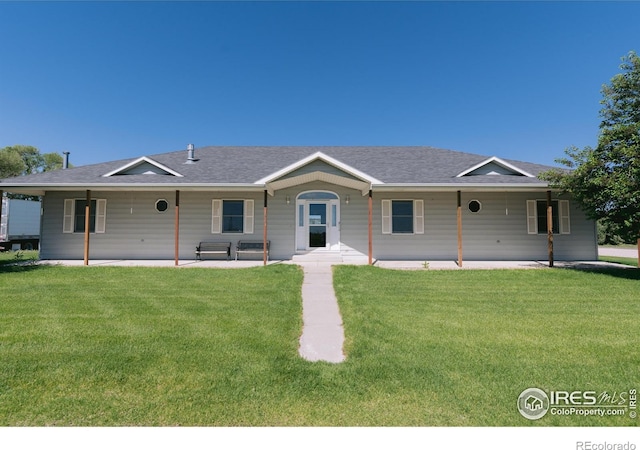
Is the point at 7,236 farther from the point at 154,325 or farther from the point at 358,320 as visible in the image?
the point at 358,320

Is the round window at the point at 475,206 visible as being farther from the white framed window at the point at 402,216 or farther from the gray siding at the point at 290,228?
the white framed window at the point at 402,216

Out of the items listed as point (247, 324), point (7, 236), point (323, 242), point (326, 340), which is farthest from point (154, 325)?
point (7, 236)

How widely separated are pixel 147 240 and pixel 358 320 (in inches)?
428

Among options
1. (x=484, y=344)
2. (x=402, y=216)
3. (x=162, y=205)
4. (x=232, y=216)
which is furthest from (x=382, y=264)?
(x=162, y=205)

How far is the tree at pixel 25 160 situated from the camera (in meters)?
32.9

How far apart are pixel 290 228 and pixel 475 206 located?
25.0ft

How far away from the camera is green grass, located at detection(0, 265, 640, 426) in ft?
9.05

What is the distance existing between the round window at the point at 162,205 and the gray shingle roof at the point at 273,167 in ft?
3.72

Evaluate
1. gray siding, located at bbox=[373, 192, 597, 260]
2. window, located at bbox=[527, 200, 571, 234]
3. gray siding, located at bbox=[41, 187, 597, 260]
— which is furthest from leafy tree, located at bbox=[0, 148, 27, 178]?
window, located at bbox=[527, 200, 571, 234]

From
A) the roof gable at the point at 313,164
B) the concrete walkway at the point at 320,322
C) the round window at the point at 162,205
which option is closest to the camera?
the concrete walkway at the point at 320,322

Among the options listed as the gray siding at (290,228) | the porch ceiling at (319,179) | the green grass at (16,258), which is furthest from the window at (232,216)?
the green grass at (16,258)

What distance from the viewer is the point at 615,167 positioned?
380 inches

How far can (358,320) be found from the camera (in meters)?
5.40

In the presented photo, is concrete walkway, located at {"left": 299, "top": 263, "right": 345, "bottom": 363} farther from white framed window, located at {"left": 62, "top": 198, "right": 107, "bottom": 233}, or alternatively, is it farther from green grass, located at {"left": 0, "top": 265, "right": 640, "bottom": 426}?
white framed window, located at {"left": 62, "top": 198, "right": 107, "bottom": 233}
